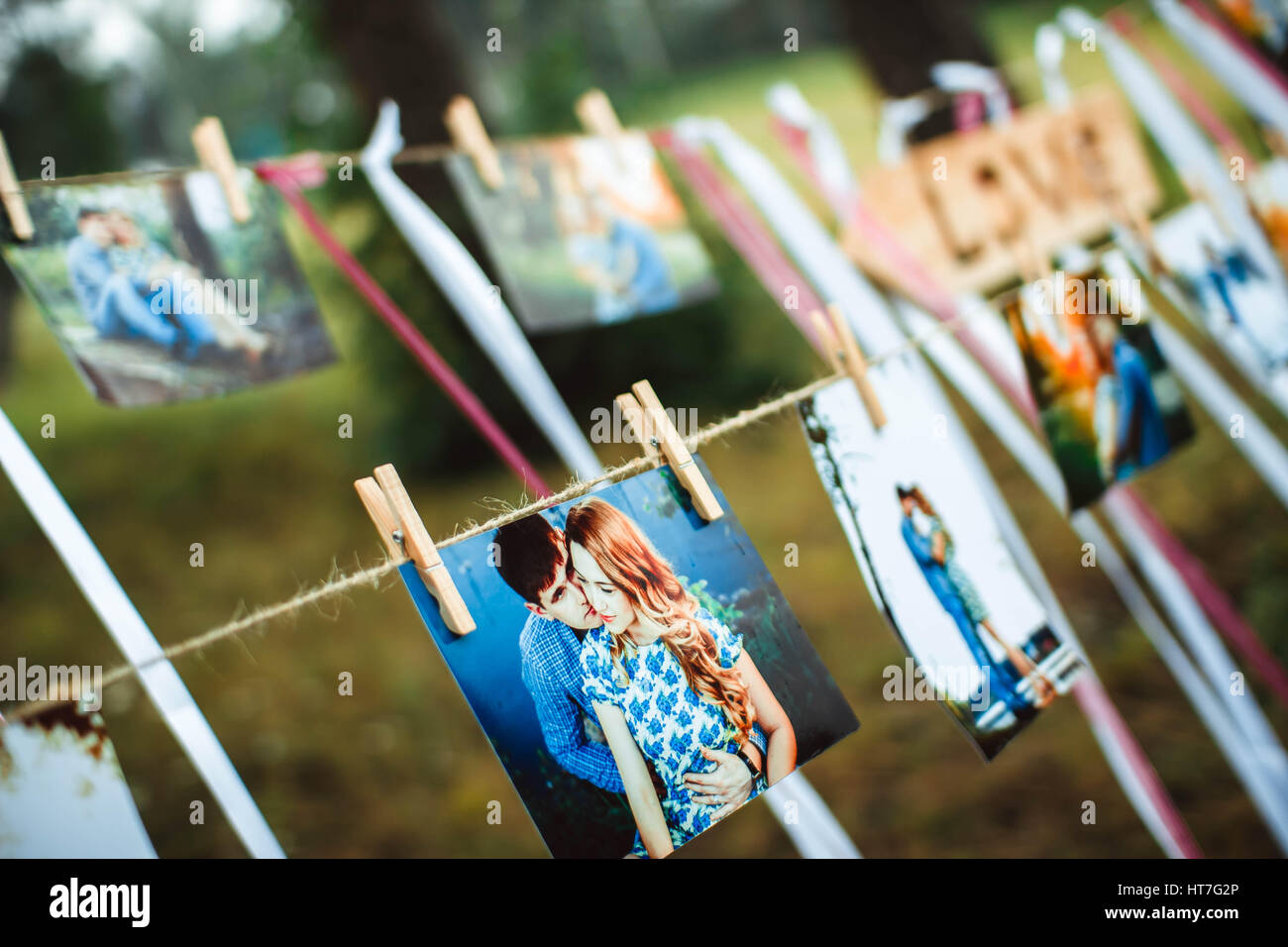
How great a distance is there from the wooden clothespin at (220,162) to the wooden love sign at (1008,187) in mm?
1281

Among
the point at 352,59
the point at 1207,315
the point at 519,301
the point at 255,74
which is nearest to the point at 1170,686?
the point at 1207,315

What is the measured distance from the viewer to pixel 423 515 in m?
3.03

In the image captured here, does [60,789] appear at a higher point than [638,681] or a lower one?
higher

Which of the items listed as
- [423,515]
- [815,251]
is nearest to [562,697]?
[815,251]

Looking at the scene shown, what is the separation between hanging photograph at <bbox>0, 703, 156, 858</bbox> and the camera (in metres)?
0.68

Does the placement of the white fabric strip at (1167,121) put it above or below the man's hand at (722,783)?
above

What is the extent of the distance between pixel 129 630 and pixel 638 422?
1.61 ft

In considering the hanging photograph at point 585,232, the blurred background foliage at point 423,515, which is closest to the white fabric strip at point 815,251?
the hanging photograph at point 585,232

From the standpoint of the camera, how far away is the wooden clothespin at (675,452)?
2.70 feet

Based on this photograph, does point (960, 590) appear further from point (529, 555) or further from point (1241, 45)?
point (1241, 45)

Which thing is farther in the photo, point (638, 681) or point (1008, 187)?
point (1008, 187)

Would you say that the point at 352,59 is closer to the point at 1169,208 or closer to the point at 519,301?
the point at 519,301

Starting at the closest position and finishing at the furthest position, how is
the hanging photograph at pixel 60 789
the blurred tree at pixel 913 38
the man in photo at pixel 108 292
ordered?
the hanging photograph at pixel 60 789
the man in photo at pixel 108 292
the blurred tree at pixel 913 38

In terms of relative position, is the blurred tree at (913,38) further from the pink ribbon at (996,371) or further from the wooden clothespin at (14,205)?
the wooden clothespin at (14,205)
